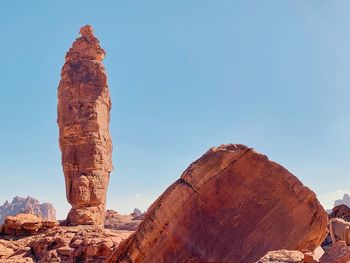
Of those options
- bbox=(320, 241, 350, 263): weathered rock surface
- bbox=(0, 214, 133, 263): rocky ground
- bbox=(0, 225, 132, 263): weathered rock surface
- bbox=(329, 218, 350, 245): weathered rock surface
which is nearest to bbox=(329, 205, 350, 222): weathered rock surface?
bbox=(329, 218, 350, 245): weathered rock surface

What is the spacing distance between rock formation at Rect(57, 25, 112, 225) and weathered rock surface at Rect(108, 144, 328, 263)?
92.6 ft

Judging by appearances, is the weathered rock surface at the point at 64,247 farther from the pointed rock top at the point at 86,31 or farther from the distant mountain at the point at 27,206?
the distant mountain at the point at 27,206

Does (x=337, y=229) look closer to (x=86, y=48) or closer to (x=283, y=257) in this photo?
(x=283, y=257)

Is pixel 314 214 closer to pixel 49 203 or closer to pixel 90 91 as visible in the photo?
pixel 90 91

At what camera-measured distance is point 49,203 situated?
182 m

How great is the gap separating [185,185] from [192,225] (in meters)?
1.11

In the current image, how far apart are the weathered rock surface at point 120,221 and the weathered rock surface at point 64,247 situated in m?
14.2

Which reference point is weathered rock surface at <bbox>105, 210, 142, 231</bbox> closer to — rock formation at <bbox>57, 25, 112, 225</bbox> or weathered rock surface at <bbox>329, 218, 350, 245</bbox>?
rock formation at <bbox>57, 25, 112, 225</bbox>

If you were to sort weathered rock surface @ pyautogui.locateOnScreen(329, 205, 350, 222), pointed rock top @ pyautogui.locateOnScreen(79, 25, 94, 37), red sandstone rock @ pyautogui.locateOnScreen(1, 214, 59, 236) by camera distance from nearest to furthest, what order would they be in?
red sandstone rock @ pyautogui.locateOnScreen(1, 214, 59, 236) → weathered rock surface @ pyautogui.locateOnScreen(329, 205, 350, 222) → pointed rock top @ pyautogui.locateOnScreen(79, 25, 94, 37)

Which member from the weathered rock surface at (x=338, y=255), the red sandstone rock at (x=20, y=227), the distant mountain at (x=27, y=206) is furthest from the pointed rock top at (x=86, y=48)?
the distant mountain at (x=27, y=206)

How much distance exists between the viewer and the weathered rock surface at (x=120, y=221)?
45.0m

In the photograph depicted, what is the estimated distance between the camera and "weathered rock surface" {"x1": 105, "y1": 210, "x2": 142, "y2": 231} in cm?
4499

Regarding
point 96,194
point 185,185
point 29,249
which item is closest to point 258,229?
point 185,185

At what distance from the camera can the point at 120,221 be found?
50.7 meters
